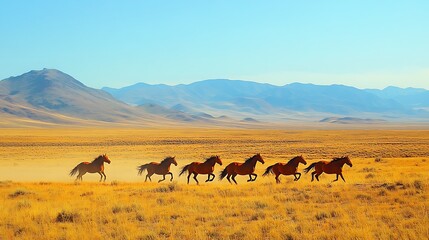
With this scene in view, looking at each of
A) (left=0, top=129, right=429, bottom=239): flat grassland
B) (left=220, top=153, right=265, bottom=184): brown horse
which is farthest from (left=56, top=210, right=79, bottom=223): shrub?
(left=220, top=153, right=265, bottom=184): brown horse

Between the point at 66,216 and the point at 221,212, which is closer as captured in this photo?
the point at 66,216

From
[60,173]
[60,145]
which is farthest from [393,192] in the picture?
[60,145]

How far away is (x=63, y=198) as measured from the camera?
16000 millimetres

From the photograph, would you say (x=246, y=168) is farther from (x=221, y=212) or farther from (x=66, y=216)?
(x=66, y=216)

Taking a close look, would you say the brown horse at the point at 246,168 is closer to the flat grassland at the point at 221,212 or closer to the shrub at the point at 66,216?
the flat grassland at the point at 221,212

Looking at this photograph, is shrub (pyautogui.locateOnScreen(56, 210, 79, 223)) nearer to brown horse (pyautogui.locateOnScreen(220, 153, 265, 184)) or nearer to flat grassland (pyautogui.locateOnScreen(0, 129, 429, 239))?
flat grassland (pyautogui.locateOnScreen(0, 129, 429, 239))

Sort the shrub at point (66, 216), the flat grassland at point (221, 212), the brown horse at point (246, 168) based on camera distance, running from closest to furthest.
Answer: the flat grassland at point (221, 212) → the shrub at point (66, 216) → the brown horse at point (246, 168)

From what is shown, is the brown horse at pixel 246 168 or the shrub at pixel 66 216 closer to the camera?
Answer: the shrub at pixel 66 216

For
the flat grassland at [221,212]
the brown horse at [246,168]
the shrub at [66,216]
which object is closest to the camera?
the flat grassland at [221,212]

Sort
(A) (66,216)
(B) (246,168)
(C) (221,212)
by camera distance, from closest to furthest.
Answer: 1. (A) (66,216)
2. (C) (221,212)
3. (B) (246,168)

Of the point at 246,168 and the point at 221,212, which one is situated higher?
the point at 246,168

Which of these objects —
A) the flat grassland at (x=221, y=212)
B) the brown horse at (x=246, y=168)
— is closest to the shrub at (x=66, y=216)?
the flat grassland at (x=221, y=212)

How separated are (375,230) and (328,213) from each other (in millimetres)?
1966

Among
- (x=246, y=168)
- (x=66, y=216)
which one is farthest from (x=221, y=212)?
(x=246, y=168)
